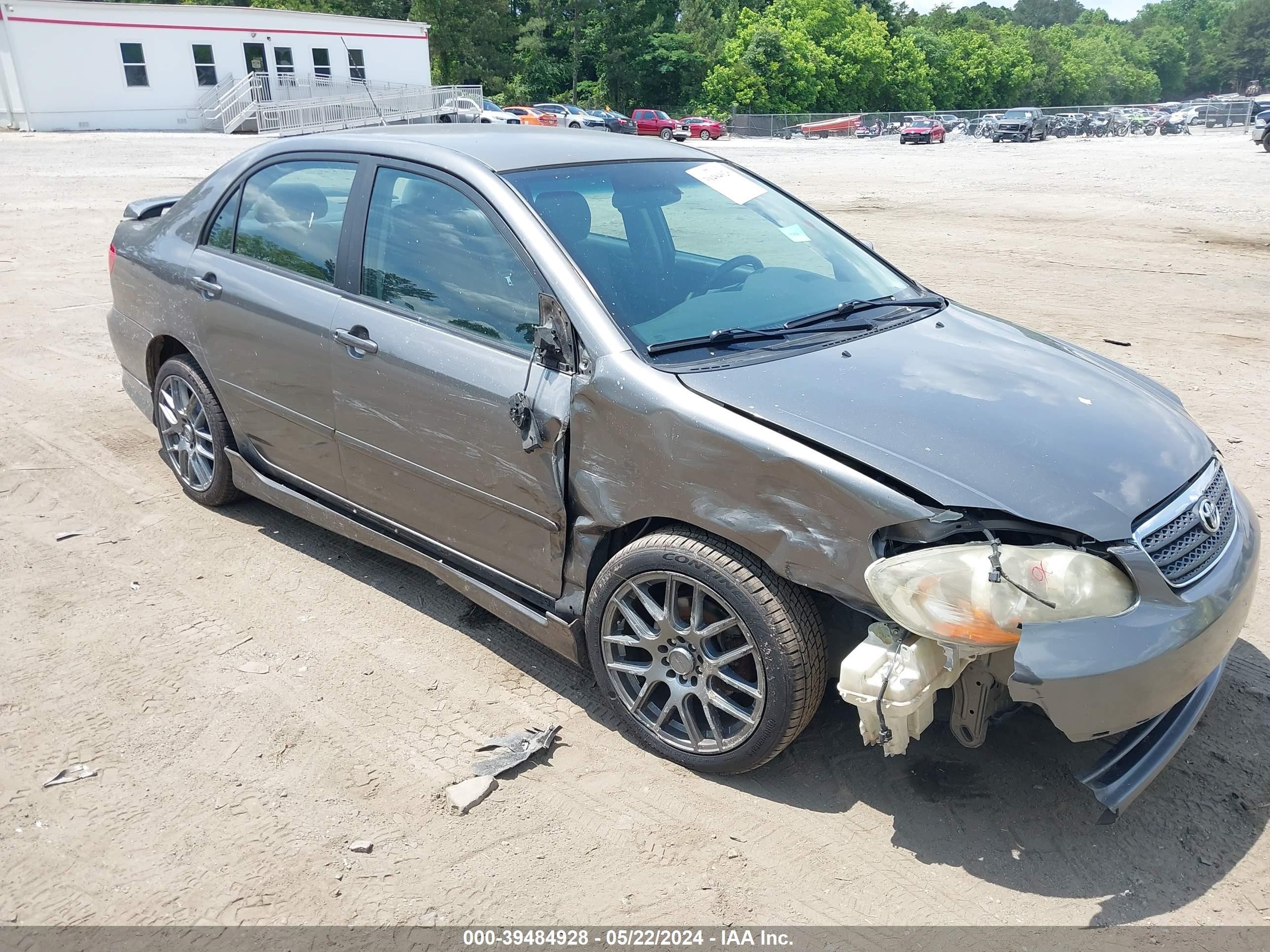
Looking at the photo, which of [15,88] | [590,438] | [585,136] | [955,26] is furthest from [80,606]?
[955,26]

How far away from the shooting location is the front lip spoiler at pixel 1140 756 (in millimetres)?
2688

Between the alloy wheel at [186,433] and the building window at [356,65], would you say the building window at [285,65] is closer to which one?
the building window at [356,65]

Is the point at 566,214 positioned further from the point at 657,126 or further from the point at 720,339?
the point at 657,126

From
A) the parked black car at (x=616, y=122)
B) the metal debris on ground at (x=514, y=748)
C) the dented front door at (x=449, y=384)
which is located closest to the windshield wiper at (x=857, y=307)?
the dented front door at (x=449, y=384)

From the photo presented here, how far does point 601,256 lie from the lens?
340 cm

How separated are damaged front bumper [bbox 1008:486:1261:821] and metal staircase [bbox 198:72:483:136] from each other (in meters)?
40.5

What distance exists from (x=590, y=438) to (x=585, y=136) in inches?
69.6

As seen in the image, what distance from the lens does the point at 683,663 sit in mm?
3053

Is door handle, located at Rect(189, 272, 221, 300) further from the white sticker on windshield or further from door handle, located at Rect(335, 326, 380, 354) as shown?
the white sticker on windshield

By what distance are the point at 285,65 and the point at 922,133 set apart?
30.8m

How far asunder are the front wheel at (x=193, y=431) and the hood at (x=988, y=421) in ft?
8.77

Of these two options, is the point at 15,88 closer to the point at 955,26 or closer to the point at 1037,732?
the point at 1037,732

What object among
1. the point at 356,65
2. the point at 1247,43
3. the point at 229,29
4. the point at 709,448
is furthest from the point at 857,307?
the point at 1247,43

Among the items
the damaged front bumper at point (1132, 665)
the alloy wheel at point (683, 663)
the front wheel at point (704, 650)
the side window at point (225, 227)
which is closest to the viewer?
the damaged front bumper at point (1132, 665)
